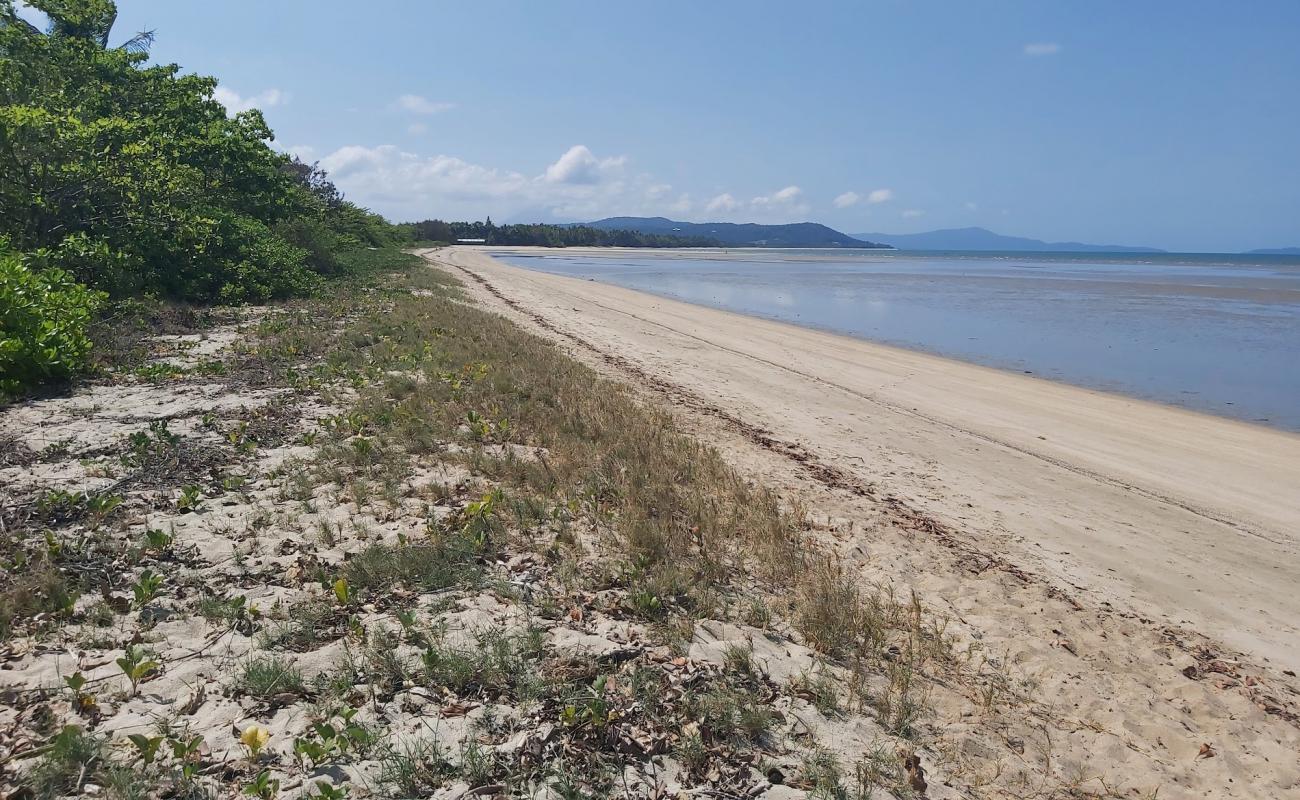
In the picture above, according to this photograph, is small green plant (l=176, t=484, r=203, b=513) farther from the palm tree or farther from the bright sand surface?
the palm tree

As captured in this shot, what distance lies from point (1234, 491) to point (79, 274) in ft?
60.9

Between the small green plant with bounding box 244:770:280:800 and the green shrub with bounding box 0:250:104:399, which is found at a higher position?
the green shrub with bounding box 0:250:104:399

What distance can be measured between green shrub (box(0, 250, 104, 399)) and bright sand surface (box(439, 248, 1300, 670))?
8.93m

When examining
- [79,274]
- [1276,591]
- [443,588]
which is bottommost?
[1276,591]

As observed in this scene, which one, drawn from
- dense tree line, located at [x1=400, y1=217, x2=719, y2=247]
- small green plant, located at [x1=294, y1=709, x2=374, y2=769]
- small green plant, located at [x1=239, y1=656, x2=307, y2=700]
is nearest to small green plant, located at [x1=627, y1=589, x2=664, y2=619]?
small green plant, located at [x1=294, y1=709, x2=374, y2=769]

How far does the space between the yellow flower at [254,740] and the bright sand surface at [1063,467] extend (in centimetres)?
606

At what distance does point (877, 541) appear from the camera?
6605 mm

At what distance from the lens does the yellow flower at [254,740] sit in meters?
3.05

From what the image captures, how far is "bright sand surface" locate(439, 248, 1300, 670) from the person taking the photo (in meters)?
6.27

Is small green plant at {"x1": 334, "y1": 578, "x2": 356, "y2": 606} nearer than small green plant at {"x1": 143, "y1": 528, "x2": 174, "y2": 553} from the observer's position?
Yes

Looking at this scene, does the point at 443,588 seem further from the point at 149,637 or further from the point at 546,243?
the point at 546,243

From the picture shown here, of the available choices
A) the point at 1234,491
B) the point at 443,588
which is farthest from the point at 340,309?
the point at 1234,491

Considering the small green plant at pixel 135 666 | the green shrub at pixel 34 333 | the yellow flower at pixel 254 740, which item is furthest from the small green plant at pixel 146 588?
the green shrub at pixel 34 333

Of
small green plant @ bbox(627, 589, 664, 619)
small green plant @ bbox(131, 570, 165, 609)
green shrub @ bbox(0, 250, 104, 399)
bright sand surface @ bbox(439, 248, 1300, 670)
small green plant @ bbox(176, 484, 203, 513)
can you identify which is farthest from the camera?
green shrub @ bbox(0, 250, 104, 399)
